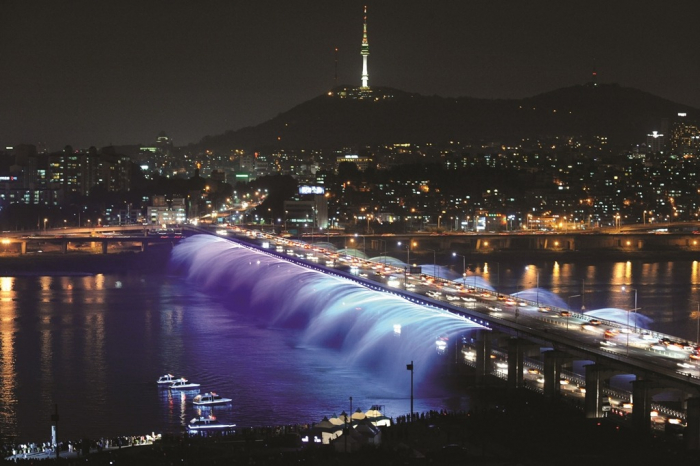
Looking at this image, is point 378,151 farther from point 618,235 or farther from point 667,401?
point 667,401

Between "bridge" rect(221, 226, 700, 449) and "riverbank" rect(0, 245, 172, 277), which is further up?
"bridge" rect(221, 226, 700, 449)

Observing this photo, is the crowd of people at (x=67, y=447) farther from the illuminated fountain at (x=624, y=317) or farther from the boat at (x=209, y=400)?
the illuminated fountain at (x=624, y=317)

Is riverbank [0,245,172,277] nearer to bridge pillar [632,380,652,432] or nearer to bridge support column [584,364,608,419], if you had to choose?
bridge support column [584,364,608,419]

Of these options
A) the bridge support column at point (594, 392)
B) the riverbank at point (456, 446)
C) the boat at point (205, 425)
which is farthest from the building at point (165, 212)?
the bridge support column at point (594, 392)

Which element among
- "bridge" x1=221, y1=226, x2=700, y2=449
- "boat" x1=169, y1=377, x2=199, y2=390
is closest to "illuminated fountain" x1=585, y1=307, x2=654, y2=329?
"bridge" x1=221, y1=226, x2=700, y2=449

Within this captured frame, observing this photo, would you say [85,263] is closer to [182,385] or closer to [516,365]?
[182,385]

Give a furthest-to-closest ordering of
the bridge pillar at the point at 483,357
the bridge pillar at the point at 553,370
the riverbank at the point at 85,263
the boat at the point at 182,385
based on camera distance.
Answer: the riverbank at the point at 85,263 → the boat at the point at 182,385 → the bridge pillar at the point at 483,357 → the bridge pillar at the point at 553,370

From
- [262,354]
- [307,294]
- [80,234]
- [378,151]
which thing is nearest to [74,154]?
[80,234]
